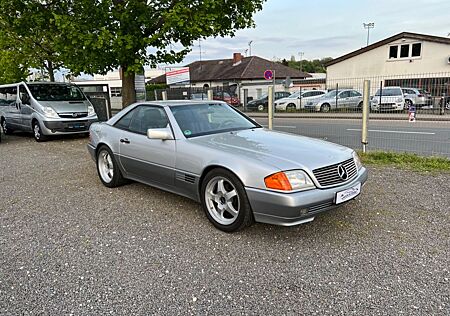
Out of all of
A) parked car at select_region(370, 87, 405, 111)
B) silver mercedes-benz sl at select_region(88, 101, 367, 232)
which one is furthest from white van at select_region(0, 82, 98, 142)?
parked car at select_region(370, 87, 405, 111)

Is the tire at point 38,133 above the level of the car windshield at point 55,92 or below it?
below

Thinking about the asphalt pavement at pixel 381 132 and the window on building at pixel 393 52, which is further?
the window on building at pixel 393 52

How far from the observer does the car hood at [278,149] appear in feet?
10.9

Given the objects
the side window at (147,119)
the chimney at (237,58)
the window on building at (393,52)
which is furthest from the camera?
the chimney at (237,58)

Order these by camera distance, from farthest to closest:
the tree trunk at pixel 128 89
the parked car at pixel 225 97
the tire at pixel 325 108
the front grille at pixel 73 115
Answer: the parked car at pixel 225 97 < the tree trunk at pixel 128 89 < the tire at pixel 325 108 < the front grille at pixel 73 115

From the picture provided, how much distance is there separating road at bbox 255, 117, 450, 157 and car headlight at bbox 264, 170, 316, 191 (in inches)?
210

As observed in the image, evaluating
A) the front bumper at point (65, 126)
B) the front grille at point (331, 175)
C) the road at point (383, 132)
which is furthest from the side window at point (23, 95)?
the front grille at point (331, 175)

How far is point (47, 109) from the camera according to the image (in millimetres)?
10008

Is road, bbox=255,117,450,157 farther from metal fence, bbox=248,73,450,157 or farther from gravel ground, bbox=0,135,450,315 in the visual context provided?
gravel ground, bbox=0,135,450,315

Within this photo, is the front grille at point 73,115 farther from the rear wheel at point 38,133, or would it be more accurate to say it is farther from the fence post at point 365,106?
the fence post at point 365,106

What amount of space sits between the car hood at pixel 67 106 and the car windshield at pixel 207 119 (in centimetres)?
714

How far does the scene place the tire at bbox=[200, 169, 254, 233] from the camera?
11.0ft

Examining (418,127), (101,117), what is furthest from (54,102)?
(418,127)

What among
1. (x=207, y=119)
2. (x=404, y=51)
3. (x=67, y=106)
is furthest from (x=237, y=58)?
(x=207, y=119)
